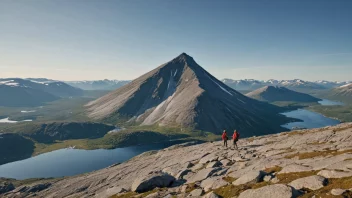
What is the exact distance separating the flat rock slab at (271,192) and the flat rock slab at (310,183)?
179cm

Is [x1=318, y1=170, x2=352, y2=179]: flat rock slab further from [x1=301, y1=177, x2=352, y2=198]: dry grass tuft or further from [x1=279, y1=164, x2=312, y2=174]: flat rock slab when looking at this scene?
[x1=279, y1=164, x2=312, y2=174]: flat rock slab

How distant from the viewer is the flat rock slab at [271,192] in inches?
1030

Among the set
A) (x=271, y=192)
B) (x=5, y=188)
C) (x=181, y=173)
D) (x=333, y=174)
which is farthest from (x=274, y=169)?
(x=5, y=188)

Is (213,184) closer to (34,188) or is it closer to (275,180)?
(275,180)

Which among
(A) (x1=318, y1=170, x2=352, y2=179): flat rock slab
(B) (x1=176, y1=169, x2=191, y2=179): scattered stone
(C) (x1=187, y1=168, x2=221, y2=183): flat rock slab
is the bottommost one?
(B) (x1=176, y1=169, x2=191, y2=179): scattered stone

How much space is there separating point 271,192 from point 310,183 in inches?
170

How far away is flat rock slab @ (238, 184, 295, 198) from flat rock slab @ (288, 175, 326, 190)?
1.79m

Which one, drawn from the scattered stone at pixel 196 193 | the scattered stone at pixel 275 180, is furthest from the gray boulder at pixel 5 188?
the scattered stone at pixel 275 180

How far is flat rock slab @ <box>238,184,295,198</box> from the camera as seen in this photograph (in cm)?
2616

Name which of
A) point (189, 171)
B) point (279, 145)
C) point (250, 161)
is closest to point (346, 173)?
point (250, 161)

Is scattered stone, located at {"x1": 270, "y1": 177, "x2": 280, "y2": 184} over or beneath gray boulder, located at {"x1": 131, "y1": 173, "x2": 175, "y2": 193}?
over

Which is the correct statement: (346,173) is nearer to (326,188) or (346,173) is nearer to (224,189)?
(326,188)

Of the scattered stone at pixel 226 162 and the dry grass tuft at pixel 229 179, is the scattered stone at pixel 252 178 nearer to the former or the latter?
the dry grass tuft at pixel 229 179

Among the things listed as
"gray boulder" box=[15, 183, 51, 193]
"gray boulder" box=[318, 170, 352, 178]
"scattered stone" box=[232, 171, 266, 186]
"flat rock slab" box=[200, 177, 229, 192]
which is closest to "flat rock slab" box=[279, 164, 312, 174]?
"scattered stone" box=[232, 171, 266, 186]
